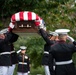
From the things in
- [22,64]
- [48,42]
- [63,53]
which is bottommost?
[22,64]

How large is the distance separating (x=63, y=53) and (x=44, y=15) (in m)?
8.35

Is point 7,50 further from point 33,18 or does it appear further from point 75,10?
point 75,10

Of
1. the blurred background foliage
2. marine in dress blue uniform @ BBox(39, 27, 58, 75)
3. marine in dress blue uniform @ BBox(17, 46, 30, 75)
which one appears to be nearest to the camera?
marine in dress blue uniform @ BBox(39, 27, 58, 75)

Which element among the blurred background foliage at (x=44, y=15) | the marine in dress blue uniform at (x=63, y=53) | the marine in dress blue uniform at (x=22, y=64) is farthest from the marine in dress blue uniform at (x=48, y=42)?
the blurred background foliage at (x=44, y=15)

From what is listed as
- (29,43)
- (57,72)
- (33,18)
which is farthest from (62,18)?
(57,72)

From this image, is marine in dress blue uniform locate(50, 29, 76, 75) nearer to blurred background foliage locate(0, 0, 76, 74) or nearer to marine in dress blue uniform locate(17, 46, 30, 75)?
marine in dress blue uniform locate(17, 46, 30, 75)

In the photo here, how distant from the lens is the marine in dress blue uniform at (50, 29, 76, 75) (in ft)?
32.4

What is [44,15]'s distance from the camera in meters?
18.2

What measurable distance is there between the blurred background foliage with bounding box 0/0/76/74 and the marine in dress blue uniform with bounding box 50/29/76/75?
20.0ft

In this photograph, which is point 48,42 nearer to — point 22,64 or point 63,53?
point 63,53

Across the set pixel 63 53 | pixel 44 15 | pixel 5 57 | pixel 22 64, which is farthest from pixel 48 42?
pixel 44 15

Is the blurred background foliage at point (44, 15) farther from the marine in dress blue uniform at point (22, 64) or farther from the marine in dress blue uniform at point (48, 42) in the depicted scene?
the marine in dress blue uniform at point (48, 42)

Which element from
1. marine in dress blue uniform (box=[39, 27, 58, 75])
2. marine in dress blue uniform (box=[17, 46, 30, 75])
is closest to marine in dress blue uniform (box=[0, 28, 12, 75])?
marine in dress blue uniform (box=[39, 27, 58, 75])

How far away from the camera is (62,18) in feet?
63.4
